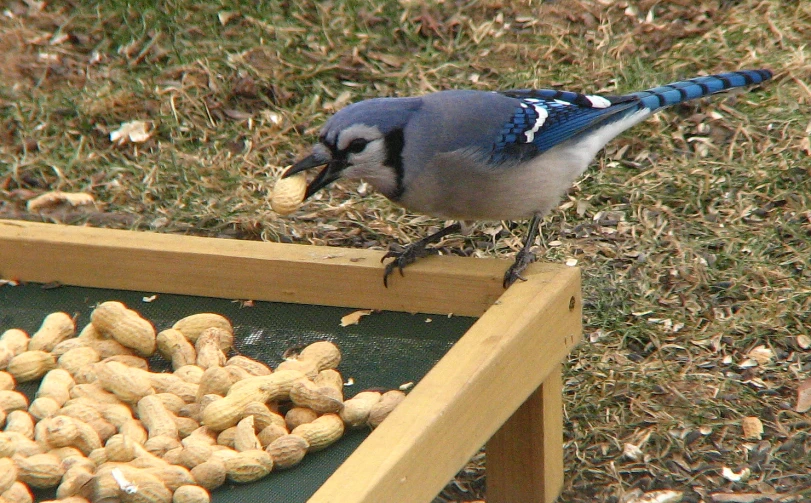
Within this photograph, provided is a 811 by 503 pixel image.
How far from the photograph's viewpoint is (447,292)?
223 cm

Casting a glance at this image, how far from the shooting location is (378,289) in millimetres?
2254

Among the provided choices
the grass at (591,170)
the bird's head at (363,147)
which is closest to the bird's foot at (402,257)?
the bird's head at (363,147)

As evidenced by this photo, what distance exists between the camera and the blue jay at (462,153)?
2285 mm

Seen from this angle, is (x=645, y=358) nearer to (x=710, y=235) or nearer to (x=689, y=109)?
(x=710, y=235)

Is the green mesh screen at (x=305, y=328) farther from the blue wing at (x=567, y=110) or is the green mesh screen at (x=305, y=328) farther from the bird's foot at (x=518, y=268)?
the blue wing at (x=567, y=110)

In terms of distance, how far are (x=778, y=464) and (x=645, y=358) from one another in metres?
0.46

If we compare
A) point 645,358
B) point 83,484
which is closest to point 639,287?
point 645,358

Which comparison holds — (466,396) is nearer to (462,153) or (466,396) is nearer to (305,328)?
(305,328)

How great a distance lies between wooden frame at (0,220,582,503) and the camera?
1.85m

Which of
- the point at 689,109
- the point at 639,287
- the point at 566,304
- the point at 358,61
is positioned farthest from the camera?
the point at 358,61

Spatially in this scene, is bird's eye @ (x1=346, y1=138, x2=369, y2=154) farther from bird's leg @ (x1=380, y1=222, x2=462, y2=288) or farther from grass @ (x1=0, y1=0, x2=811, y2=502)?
grass @ (x1=0, y1=0, x2=811, y2=502)

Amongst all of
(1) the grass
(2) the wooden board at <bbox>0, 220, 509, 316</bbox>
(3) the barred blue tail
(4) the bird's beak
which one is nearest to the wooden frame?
(2) the wooden board at <bbox>0, 220, 509, 316</bbox>

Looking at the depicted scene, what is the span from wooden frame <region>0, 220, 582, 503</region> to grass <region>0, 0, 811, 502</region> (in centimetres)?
35

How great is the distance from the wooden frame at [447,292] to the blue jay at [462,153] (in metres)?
0.08
